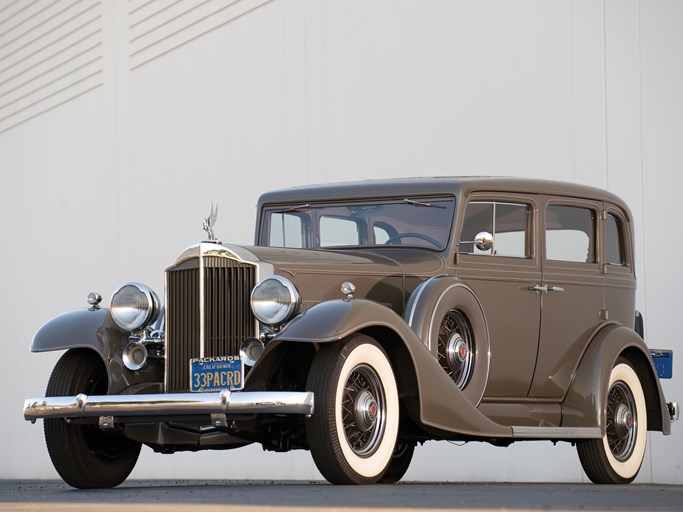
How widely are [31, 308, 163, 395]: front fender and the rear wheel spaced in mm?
132

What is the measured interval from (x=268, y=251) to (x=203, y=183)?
7.16 m

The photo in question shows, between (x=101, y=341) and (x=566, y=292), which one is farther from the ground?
(x=566, y=292)

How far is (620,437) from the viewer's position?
8.07 meters

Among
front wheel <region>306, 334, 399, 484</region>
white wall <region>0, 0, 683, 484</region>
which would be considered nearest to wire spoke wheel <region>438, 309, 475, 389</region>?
front wheel <region>306, 334, 399, 484</region>

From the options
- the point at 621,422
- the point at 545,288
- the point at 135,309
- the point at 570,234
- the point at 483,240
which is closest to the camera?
the point at 135,309

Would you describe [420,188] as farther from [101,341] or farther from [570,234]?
[101,341]

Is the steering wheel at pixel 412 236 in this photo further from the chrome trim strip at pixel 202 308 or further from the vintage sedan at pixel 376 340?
the chrome trim strip at pixel 202 308

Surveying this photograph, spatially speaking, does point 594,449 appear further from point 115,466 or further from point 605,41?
point 605,41

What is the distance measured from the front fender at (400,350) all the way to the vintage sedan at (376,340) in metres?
0.01

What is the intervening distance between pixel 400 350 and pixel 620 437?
230cm

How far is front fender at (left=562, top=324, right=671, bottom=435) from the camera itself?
7.65 metres

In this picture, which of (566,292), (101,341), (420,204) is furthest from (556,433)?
(101,341)

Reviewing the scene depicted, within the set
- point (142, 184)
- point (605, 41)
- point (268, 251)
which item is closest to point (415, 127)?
point (605, 41)

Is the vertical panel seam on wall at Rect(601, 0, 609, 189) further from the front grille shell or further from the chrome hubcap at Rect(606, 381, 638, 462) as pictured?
the front grille shell
